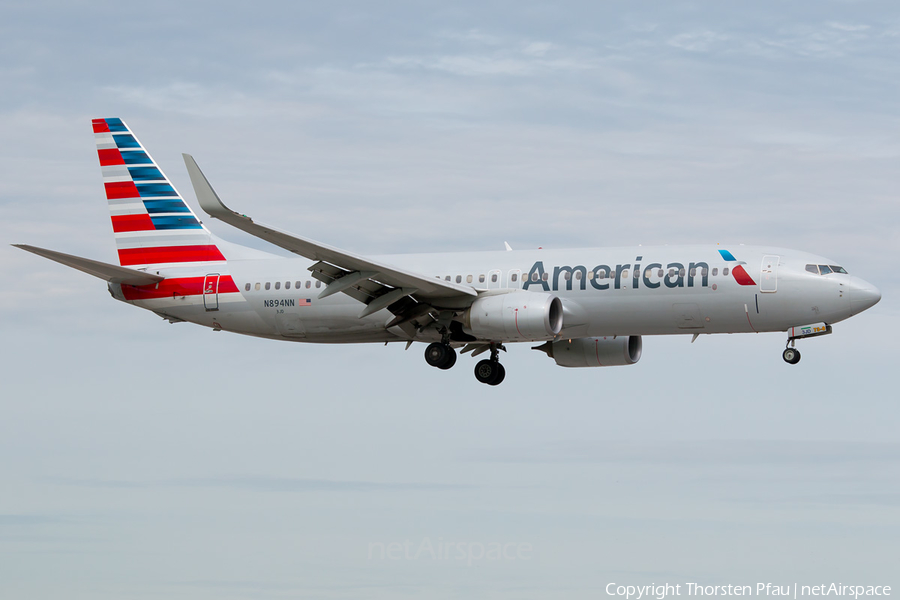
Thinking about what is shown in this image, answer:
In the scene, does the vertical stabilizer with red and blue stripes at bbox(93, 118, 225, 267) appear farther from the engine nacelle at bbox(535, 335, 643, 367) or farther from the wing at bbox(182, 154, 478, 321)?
the engine nacelle at bbox(535, 335, 643, 367)

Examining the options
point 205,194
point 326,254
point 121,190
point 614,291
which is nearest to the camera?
point 205,194

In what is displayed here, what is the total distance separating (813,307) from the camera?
101 ft

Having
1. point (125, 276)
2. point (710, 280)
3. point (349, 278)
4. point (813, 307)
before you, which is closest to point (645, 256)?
point (710, 280)

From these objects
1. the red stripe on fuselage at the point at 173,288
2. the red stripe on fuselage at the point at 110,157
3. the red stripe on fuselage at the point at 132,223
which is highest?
the red stripe on fuselage at the point at 110,157

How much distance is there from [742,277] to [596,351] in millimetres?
6991

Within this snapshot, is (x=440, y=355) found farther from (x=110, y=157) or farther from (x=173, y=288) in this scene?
(x=110, y=157)

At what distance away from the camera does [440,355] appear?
33938 millimetres

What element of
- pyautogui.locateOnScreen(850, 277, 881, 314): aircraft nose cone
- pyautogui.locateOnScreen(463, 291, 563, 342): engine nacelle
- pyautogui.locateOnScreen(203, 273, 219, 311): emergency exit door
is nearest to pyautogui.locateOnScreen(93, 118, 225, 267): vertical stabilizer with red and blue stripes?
pyautogui.locateOnScreen(203, 273, 219, 311): emergency exit door

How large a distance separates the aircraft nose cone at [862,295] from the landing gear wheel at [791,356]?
197cm

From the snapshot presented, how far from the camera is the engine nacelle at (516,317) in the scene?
101 feet

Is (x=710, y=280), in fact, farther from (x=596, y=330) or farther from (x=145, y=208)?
(x=145, y=208)

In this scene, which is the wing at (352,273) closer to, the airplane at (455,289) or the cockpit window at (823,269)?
the airplane at (455,289)

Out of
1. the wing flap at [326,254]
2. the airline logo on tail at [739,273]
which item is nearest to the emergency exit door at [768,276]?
the airline logo on tail at [739,273]

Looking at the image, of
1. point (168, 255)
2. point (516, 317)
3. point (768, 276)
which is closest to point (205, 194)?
point (516, 317)
